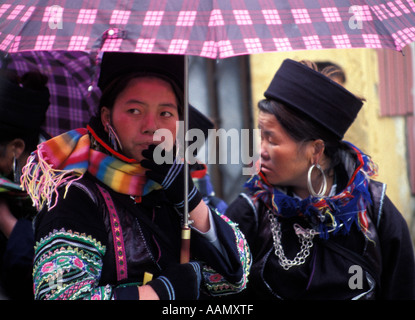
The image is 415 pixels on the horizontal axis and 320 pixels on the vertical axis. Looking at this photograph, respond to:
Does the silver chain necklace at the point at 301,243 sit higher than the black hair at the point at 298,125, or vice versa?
the black hair at the point at 298,125

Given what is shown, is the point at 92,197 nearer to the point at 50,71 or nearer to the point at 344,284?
the point at 50,71

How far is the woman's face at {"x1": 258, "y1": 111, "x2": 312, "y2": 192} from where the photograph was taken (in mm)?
3074

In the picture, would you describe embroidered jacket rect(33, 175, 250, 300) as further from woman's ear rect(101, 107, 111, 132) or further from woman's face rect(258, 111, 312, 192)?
woman's face rect(258, 111, 312, 192)

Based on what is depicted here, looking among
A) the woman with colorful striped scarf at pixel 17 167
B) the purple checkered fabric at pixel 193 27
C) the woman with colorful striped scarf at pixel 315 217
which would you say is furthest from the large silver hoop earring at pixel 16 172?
the woman with colorful striped scarf at pixel 315 217

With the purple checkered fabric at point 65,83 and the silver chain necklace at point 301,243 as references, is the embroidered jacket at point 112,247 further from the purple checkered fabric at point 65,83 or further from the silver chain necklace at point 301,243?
the purple checkered fabric at point 65,83

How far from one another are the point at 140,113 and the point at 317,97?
3.25ft

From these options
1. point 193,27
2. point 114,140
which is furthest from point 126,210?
point 193,27

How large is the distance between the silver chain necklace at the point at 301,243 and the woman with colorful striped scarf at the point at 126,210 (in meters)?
0.40

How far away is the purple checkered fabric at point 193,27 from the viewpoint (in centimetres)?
201

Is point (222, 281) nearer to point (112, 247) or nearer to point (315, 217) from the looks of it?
point (112, 247)

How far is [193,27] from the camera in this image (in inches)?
79.8

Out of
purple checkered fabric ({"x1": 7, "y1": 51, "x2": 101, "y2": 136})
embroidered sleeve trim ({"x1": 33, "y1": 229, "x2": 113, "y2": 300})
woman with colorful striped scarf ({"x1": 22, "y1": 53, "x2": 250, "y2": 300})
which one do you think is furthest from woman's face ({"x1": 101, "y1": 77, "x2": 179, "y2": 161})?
purple checkered fabric ({"x1": 7, "y1": 51, "x2": 101, "y2": 136})

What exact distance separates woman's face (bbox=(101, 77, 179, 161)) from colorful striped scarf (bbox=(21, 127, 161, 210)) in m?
0.08

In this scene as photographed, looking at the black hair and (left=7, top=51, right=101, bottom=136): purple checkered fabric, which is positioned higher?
(left=7, top=51, right=101, bottom=136): purple checkered fabric
